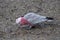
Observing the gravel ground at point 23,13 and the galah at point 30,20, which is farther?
the galah at point 30,20

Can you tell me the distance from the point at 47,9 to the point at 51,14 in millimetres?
234

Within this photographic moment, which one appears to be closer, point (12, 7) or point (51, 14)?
point (51, 14)

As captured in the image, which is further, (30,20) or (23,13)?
(23,13)

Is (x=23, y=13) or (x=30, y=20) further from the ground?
(x=23, y=13)

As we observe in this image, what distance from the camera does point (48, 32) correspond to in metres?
3.63

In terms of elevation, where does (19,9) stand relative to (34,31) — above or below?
above

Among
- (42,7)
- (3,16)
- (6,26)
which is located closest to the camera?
(6,26)

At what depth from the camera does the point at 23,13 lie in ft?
13.9

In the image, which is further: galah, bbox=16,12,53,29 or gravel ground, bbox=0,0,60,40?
galah, bbox=16,12,53,29

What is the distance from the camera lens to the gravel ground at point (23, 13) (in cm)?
355

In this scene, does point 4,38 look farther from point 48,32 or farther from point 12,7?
point 12,7

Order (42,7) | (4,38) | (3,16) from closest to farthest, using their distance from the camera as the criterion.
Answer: (4,38), (3,16), (42,7)

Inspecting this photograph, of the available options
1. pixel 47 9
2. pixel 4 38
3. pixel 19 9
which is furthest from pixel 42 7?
pixel 4 38

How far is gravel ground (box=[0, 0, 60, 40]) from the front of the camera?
3551 millimetres
